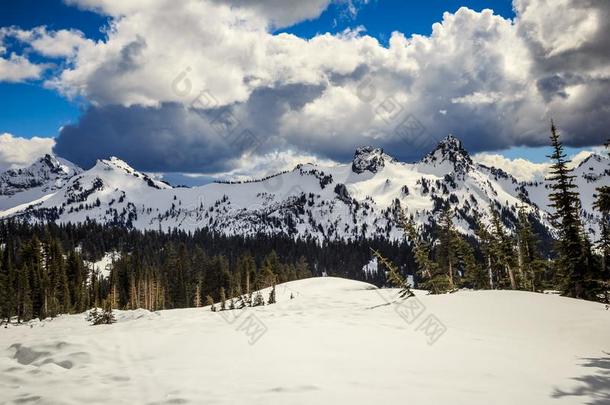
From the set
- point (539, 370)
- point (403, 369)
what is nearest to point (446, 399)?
point (403, 369)

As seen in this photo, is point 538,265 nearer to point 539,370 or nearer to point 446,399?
point 539,370

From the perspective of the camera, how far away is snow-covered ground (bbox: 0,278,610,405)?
7148 mm

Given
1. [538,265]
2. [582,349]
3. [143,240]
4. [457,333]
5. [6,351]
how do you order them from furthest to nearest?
1. [143,240]
2. [538,265]
3. [457,333]
4. [582,349]
5. [6,351]

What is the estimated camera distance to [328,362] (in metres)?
9.50

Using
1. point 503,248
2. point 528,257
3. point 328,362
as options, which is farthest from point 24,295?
point 328,362

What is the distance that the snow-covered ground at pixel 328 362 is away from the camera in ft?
23.5

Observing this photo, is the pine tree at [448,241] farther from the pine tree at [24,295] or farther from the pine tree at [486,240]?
the pine tree at [24,295]

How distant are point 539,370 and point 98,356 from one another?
1039 centimetres

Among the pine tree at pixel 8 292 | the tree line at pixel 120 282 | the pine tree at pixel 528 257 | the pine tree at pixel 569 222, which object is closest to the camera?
the pine tree at pixel 569 222

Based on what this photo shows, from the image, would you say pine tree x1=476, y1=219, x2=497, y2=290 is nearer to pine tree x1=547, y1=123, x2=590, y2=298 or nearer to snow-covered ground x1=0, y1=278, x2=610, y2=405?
pine tree x1=547, y1=123, x2=590, y2=298

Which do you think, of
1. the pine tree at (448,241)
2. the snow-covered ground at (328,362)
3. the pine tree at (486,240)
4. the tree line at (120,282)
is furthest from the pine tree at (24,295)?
the pine tree at (486,240)

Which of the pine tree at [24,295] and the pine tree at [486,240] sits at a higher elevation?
the pine tree at [486,240]

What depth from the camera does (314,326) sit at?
1516 cm

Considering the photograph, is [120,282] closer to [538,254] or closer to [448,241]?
[448,241]
